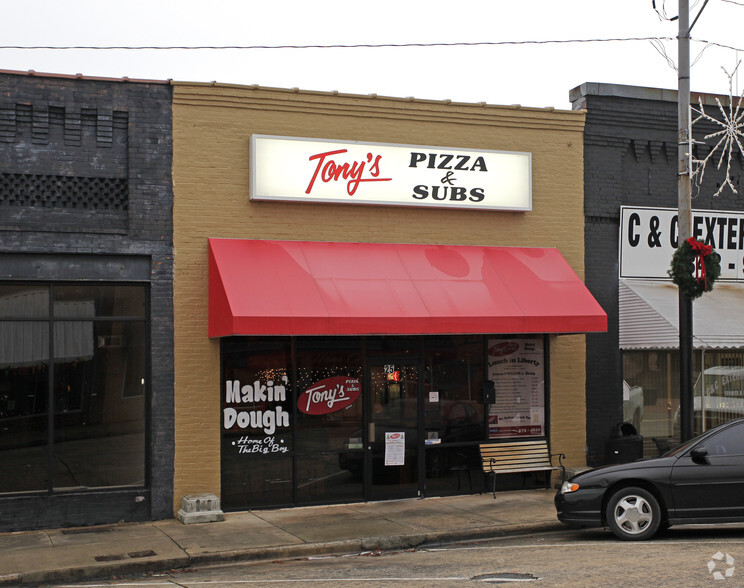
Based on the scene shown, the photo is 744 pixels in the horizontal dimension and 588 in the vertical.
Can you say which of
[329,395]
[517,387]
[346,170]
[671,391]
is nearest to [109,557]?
[329,395]

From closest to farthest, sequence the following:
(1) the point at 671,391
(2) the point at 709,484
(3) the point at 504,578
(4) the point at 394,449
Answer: (3) the point at 504,578, (2) the point at 709,484, (4) the point at 394,449, (1) the point at 671,391

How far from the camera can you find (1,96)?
1324 centimetres

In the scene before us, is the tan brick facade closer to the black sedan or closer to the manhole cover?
the black sedan

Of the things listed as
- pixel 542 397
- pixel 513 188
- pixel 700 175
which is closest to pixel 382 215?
pixel 513 188

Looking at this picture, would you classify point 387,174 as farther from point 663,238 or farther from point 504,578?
point 504,578

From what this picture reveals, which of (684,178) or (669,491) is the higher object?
(684,178)

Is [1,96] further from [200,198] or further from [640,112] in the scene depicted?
[640,112]

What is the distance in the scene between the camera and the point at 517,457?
50.6 ft

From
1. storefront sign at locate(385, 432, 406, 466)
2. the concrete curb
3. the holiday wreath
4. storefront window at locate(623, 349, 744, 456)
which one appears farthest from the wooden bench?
the holiday wreath

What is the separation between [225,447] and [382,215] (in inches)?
172

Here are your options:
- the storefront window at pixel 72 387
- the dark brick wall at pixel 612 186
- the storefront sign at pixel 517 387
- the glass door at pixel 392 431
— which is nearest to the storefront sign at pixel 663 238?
the dark brick wall at pixel 612 186

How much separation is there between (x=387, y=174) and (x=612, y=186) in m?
4.23

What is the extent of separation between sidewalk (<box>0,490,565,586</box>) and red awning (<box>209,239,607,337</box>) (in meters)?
2.62

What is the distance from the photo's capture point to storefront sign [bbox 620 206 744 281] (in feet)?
54.3
